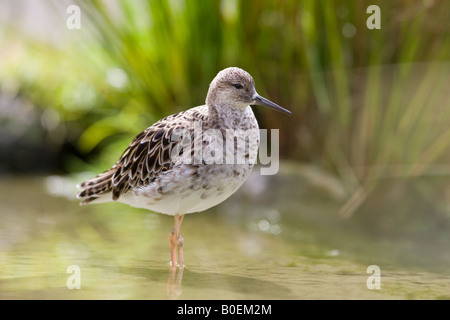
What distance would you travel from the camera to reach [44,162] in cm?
763

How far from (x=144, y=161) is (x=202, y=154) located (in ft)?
1.67

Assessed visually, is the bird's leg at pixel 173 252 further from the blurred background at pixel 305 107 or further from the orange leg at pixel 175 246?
the blurred background at pixel 305 107

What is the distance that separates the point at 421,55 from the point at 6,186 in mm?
4292

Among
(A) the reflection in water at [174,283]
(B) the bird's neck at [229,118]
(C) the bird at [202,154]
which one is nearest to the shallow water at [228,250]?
(A) the reflection in water at [174,283]

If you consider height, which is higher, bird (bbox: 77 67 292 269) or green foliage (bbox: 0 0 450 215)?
green foliage (bbox: 0 0 450 215)

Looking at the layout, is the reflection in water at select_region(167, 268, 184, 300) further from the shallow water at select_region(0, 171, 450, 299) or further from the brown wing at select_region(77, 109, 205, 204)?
the brown wing at select_region(77, 109, 205, 204)

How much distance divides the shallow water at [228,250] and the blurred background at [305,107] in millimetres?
29

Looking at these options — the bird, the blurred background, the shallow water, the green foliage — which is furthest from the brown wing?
the green foliage

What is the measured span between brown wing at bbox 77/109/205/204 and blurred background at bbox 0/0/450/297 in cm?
80

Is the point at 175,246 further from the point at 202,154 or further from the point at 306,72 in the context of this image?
the point at 306,72

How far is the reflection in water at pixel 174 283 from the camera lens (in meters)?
2.96

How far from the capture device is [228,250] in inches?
170

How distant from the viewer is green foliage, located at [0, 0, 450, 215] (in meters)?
5.24

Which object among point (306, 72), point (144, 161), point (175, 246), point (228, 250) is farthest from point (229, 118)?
point (306, 72)
